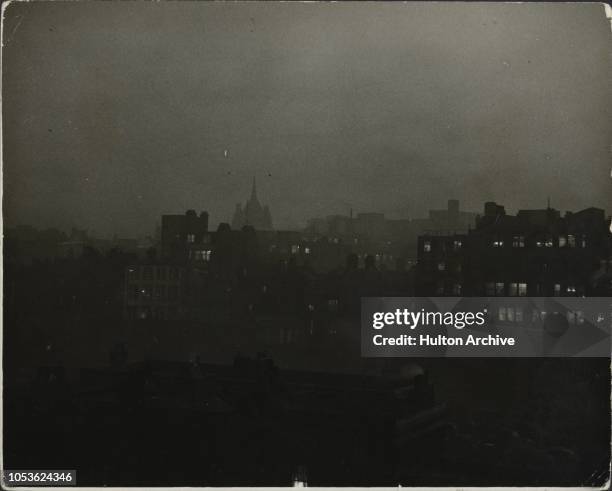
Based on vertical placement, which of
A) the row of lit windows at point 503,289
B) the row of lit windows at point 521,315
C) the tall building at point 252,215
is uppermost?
the tall building at point 252,215

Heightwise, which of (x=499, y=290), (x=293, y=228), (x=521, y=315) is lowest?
(x=521, y=315)

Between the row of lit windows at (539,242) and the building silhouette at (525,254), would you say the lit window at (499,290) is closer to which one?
the building silhouette at (525,254)

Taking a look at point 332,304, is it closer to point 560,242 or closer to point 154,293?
point 154,293


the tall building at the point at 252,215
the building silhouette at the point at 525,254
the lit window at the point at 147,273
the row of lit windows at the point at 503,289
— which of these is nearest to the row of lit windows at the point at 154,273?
the lit window at the point at 147,273

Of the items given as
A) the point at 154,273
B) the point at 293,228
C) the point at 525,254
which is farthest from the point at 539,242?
the point at 154,273

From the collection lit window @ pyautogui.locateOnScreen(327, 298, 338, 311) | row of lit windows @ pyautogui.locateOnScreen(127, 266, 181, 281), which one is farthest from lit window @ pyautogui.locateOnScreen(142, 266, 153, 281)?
lit window @ pyautogui.locateOnScreen(327, 298, 338, 311)

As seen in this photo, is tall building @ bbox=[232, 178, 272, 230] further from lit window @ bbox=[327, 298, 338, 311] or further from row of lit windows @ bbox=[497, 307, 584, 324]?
row of lit windows @ bbox=[497, 307, 584, 324]

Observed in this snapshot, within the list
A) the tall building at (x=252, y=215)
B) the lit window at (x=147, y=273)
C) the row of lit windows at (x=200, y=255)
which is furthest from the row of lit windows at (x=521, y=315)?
the lit window at (x=147, y=273)

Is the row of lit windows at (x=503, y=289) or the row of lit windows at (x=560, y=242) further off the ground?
the row of lit windows at (x=560, y=242)
